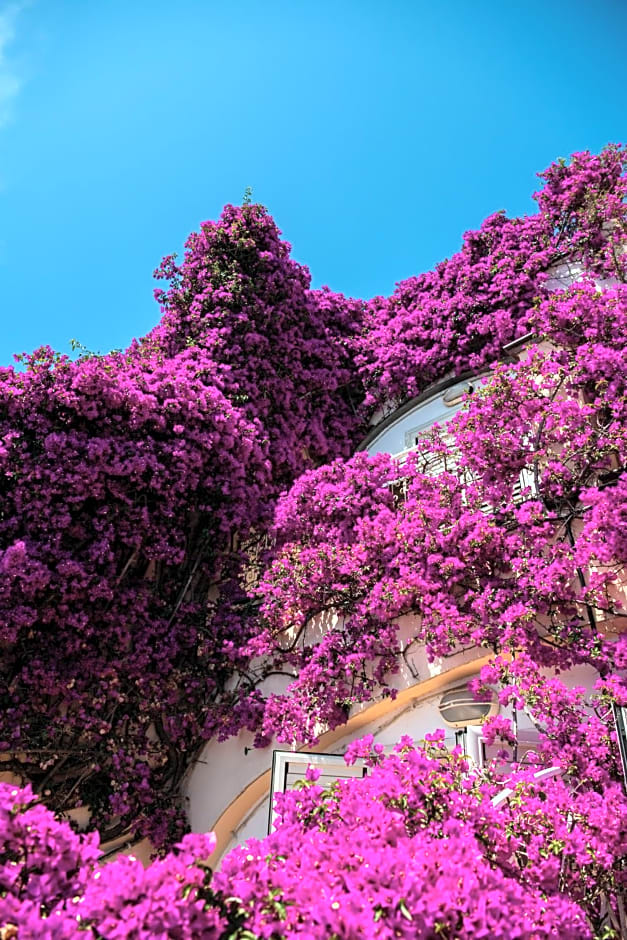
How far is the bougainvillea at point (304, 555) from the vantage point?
5707 millimetres

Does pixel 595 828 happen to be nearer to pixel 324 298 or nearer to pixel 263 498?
pixel 263 498

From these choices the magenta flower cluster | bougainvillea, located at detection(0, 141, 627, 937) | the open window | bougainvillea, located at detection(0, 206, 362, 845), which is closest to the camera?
the magenta flower cluster

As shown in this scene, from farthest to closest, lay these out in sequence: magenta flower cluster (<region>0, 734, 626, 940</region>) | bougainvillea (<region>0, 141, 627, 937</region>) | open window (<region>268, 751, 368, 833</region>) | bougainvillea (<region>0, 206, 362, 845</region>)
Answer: bougainvillea (<region>0, 206, 362, 845</region>) < open window (<region>268, 751, 368, 833</region>) < bougainvillea (<region>0, 141, 627, 937</region>) < magenta flower cluster (<region>0, 734, 626, 940</region>)

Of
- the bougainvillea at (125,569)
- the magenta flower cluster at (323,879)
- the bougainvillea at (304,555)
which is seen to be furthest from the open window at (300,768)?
the magenta flower cluster at (323,879)

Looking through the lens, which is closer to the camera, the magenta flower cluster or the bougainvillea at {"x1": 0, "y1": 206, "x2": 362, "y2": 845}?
the magenta flower cluster

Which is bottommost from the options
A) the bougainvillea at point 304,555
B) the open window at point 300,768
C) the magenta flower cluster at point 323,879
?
the magenta flower cluster at point 323,879

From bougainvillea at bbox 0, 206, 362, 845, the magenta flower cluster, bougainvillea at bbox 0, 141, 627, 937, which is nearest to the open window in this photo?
bougainvillea at bbox 0, 141, 627, 937

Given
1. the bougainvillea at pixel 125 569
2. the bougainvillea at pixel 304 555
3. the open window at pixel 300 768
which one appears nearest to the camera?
the bougainvillea at pixel 304 555

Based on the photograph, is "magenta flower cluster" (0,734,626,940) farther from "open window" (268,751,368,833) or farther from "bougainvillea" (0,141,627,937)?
"open window" (268,751,368,833)

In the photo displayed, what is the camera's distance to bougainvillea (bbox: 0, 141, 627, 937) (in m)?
5.71

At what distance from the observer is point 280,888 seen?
9.41 feet

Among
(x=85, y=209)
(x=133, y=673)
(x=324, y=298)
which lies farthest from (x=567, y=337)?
(x=85, y=209)

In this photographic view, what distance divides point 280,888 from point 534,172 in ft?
34.4

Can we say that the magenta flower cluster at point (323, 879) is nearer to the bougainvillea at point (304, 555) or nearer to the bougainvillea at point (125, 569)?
the bougainvillea at point (304, 555)
